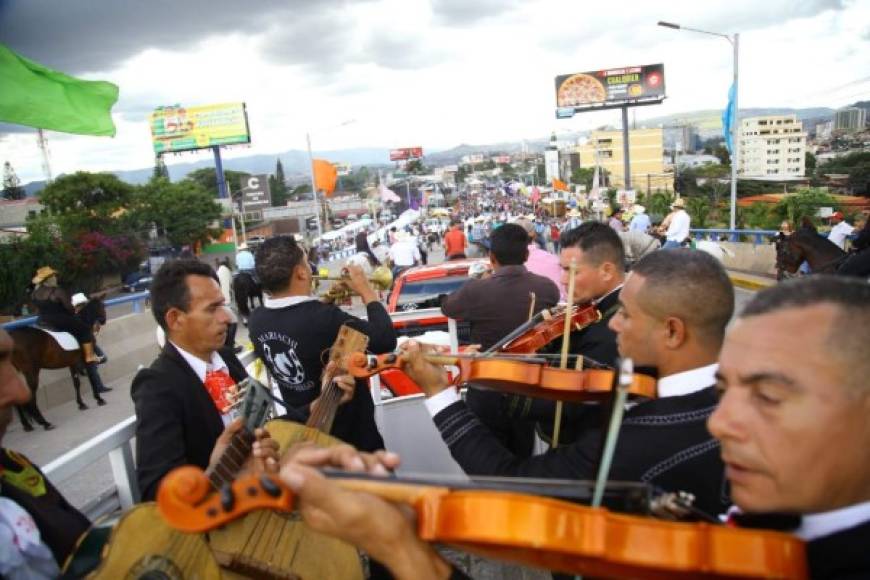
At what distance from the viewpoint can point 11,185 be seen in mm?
77312

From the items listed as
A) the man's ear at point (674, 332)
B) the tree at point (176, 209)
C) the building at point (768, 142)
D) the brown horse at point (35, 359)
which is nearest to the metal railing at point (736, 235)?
the man's ear at point (674, 332)

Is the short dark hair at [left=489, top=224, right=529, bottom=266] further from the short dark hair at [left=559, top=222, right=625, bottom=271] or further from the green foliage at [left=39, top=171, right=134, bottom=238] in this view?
the green foliage at [left=39, top=171, right=134, bottom=238]

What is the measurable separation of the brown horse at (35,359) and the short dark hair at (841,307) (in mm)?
8481

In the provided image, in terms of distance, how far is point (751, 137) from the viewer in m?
142

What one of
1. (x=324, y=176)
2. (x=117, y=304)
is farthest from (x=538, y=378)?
(x=324, y=176)

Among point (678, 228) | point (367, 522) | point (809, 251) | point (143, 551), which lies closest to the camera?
point (367, 522)

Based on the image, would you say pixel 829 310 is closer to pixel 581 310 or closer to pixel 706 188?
pixel 581 310

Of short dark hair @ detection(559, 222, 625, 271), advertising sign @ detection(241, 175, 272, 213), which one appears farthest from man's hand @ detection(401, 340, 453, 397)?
advertising sign @ detection(241, 175, 272, 213)

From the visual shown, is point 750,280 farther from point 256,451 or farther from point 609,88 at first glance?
point 609,88

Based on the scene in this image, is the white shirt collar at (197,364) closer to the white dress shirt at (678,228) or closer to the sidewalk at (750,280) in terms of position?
the white dress shirt at (678,228)

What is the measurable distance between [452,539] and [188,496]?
0.57 meters

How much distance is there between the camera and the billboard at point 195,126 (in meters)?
65.2

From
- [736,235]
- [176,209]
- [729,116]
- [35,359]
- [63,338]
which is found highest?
[729,116]

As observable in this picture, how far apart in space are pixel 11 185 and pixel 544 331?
94.0 metres
